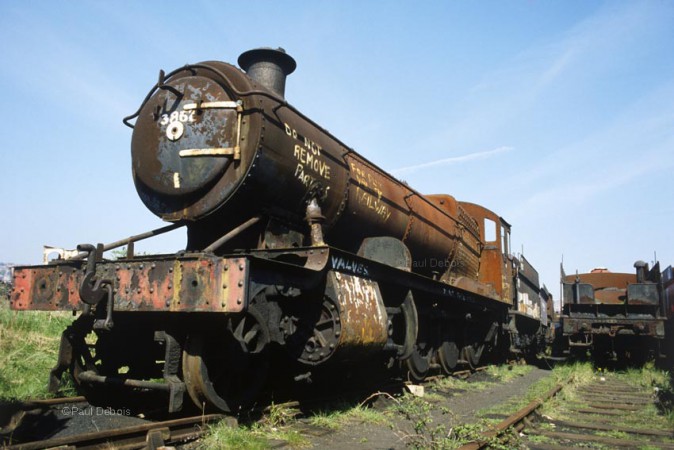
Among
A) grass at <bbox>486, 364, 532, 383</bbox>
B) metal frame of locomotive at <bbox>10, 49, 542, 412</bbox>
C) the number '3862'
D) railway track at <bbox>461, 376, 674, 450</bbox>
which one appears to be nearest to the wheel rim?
grass at <bbox>486, 364, 532, 383</bbox>

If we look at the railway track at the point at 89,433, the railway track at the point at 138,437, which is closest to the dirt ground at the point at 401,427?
the railway track at the point at 89,433

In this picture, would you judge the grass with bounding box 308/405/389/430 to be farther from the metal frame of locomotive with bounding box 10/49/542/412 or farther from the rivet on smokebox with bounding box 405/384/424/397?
the rivet on smokebox with bounding box 405/384/424/397

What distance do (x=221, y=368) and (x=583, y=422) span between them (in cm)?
388

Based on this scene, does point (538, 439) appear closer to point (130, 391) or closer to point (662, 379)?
point (130, 391)

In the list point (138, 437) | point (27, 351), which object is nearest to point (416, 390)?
point (138, 437)

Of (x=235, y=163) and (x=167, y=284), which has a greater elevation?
(x=235, y=163)

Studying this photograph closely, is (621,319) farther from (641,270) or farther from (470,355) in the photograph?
(470,355)

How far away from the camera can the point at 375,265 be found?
220 inches

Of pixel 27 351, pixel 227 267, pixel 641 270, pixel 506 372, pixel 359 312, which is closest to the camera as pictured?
pixel 227 267

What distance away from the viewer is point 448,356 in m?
8.77

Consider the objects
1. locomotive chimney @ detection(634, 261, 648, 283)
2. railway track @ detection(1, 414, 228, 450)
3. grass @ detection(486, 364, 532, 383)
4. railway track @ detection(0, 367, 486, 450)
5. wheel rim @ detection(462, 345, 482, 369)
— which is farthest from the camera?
locomotive chimney @ detection(634, 261, 648, 283)

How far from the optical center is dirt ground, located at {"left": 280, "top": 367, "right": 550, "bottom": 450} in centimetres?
417

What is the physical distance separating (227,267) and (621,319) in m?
11.3

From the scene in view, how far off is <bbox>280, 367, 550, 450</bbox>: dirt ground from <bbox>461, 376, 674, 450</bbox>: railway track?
532 mm
